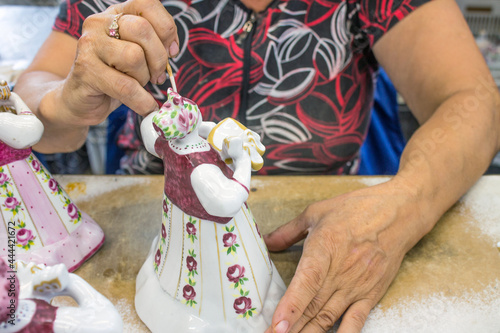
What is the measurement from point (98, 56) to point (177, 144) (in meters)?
0.25

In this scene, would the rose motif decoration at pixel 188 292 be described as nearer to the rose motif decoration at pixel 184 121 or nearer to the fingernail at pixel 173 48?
the rose motif decoration at pixel 184 121

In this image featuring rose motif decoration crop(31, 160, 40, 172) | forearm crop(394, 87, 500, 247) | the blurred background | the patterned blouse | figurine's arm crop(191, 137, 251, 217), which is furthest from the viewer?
the blurred background

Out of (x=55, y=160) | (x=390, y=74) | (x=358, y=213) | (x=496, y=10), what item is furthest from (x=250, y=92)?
(x=496, y=10)

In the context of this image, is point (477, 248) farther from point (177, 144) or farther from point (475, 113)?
point (177, 144)

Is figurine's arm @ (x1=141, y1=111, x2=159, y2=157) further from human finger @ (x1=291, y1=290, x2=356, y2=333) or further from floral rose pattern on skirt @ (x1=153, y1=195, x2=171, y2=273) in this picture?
human finger @ (x1=291, y1=290, x2=356, y2=333)

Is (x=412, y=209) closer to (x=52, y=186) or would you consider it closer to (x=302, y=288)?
(x=302, y=288)

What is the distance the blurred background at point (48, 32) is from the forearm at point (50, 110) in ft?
2.15

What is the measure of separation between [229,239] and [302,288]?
0.14 meters

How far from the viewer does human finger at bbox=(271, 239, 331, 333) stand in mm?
671

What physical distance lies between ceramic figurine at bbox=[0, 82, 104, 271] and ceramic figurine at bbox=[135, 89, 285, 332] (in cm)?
18

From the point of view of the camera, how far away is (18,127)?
2.42 feet

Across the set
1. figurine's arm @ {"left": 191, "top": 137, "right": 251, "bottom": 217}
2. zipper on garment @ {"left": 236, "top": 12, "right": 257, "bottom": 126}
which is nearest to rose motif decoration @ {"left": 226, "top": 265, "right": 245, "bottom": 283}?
figurine's arm @ {"left": 191, "top": 137, "right": 251, "bottom": 217}

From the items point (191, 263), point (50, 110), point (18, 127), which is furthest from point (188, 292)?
point (50, 110)

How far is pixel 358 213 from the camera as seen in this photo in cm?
85
